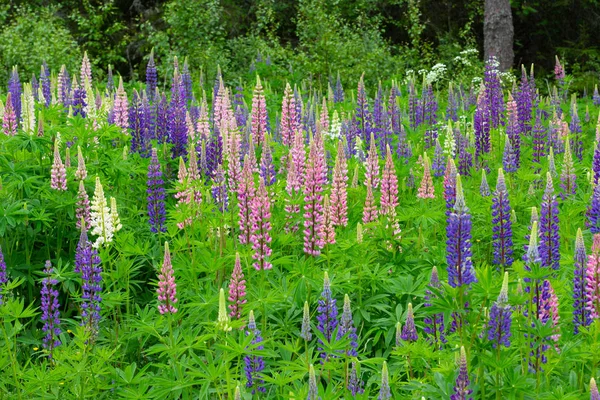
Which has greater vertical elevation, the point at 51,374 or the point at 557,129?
the point at 557,129

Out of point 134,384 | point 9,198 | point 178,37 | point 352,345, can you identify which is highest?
point 178,37

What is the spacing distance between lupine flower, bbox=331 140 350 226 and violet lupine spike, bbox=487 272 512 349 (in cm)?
172

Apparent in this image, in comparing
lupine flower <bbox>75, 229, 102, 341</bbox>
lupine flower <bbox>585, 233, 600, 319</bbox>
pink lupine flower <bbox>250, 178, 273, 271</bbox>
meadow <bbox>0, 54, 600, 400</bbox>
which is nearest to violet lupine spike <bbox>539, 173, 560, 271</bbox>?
meadow <bbox>0, 54, 600, 400</bbox>

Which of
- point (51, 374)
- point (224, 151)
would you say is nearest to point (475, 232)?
point (224, 151)

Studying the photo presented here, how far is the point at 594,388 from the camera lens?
9.32 feet

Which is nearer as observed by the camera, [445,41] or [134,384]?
[134,384]

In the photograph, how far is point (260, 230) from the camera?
460 cm

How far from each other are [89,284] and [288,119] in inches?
112

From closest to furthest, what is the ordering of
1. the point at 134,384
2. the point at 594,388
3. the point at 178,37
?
the point at 594,388 → the point at 134,384 → the point at 178,37

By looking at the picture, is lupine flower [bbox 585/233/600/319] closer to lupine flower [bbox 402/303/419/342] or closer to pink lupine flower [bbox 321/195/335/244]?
lupine flower [bbox 402/303/419/342]

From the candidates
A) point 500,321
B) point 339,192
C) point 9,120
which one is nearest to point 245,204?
point 339,192

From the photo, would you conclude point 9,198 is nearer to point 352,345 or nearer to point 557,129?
point 352,345

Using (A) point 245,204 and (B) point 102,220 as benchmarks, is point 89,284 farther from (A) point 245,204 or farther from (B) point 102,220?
(A) point 245,204

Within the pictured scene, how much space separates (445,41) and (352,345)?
15106 mm
